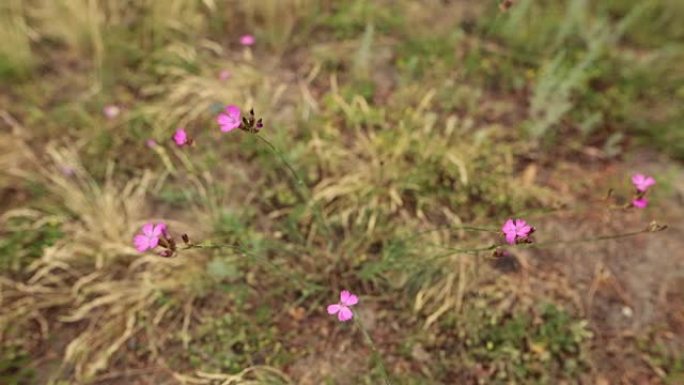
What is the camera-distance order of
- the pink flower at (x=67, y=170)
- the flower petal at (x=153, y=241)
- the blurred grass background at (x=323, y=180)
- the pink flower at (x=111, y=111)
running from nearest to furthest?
1. the flower petal at (x=153, y=241)
2. the blurred grass background at (x=323, y=180)
3. the pink flower at (x=67, y=170)
4. the pink flower at (x=111, y=111)

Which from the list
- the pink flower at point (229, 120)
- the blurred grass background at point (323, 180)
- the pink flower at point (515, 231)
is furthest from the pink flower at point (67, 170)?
the pink flower at point (515, 231)

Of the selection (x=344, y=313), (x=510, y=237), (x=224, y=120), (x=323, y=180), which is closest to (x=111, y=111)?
(x=323, y=180)

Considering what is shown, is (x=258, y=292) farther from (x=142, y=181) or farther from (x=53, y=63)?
(x=53, y=63)

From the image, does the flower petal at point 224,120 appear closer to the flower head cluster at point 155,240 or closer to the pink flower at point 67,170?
the flower head cluster at point 155,240

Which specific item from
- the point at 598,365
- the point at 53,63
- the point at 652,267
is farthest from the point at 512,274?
the point at 53,63

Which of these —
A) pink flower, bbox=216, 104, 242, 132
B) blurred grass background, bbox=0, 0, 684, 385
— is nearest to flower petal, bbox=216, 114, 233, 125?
pink flower, bbox=216, 104, 242, 132

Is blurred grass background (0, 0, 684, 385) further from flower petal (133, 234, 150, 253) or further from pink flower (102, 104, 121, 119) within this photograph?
flower petal (133, 234, 150, 253)
